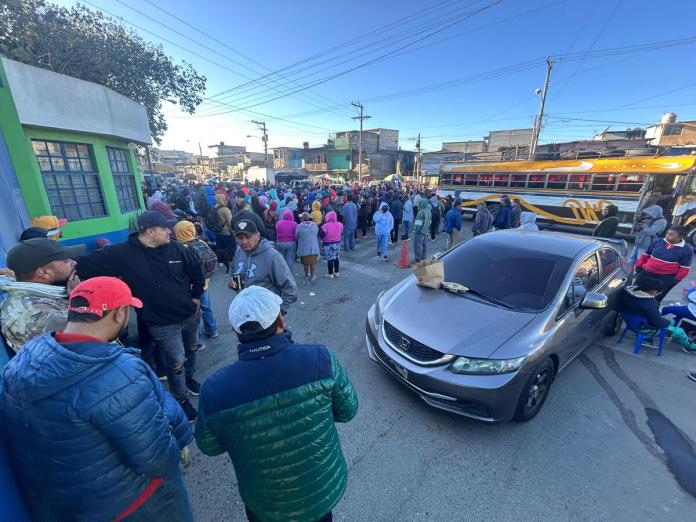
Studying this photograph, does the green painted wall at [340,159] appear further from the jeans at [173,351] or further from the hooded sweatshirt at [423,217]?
the jeans at [173,351]

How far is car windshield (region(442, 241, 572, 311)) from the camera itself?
316 centimetres

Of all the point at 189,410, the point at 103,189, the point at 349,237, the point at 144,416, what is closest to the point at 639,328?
the point at 144,416

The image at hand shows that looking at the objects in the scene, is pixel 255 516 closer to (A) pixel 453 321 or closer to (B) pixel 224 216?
(A) pixel 453 321

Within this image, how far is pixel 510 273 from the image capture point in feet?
11.6

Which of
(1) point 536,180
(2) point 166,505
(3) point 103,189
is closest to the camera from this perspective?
(2) point 166,505

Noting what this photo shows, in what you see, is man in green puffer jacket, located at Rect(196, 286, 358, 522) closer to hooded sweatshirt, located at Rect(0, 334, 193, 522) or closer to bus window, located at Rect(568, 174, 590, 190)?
hooded sweatshirt, located at Rect(0, 334, 193, 522)

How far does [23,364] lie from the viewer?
1.13m

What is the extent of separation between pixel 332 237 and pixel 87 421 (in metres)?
5.80

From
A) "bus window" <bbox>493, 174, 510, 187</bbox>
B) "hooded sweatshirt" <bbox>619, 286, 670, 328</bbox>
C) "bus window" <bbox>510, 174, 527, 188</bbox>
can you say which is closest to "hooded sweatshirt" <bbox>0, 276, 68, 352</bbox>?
"hooded sweatshirt" <bbox>619, 286, 670, 328</bbox>

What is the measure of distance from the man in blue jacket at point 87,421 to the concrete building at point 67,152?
181 inches

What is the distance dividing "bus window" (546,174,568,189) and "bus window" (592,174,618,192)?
962 mm

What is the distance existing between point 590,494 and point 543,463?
0.32 meters

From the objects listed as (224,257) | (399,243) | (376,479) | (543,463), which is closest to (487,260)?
(543,463)

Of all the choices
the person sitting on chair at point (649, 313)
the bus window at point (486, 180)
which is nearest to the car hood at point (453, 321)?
the person sitting on chair at point (649, 313)
